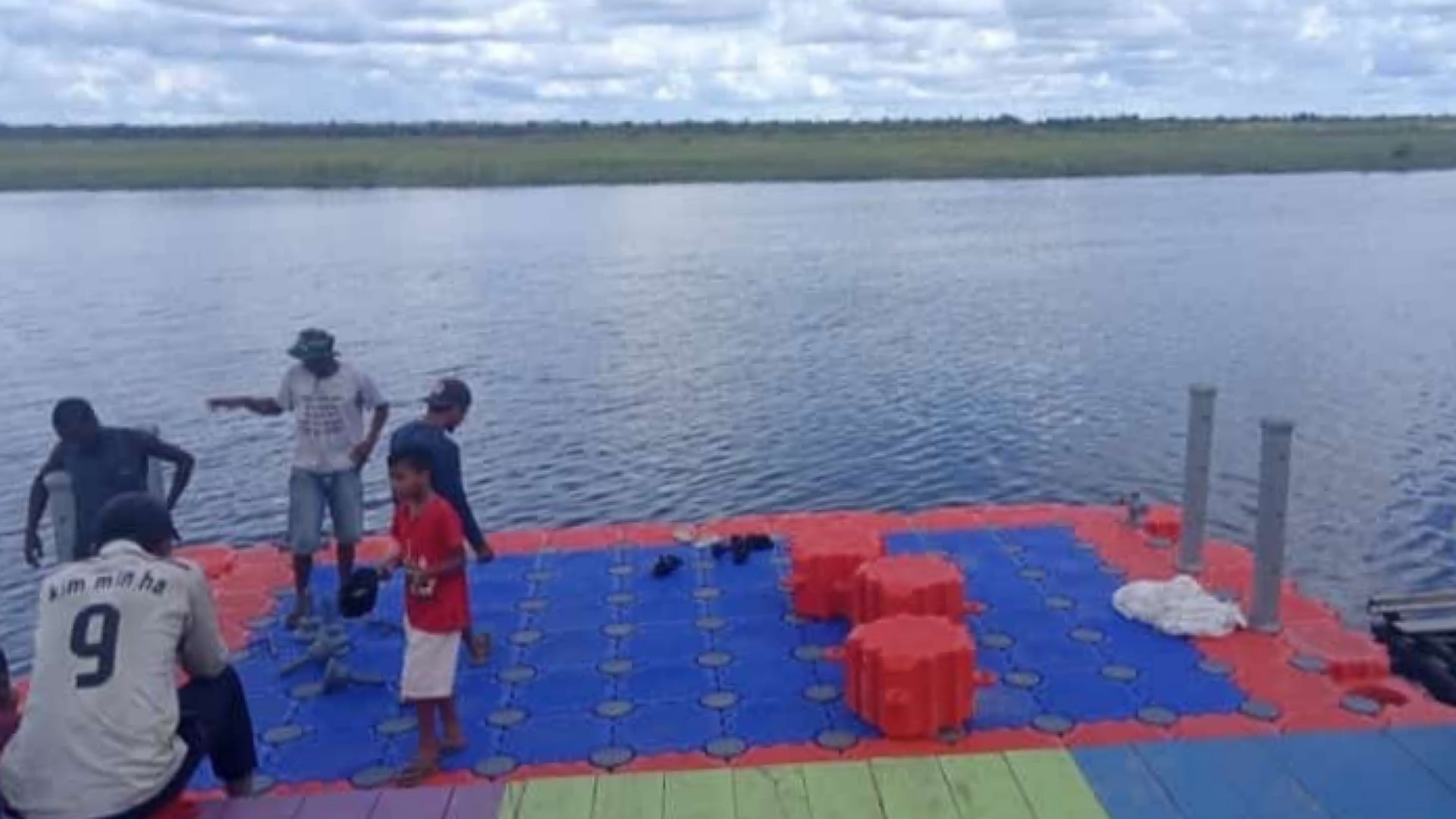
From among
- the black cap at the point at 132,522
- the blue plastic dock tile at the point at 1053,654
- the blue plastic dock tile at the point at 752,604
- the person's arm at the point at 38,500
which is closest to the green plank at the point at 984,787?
the blue plastic dock tile at the point at 1053,654

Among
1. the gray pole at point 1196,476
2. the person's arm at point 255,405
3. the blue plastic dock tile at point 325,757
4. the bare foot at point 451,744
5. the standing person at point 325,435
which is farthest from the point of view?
the gray pole at point 1196,476

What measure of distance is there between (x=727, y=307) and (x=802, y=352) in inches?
200

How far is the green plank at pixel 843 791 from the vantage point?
4922mm

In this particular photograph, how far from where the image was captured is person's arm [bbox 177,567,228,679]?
4.34 m

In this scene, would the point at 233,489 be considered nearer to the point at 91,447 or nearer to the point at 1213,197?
the point at 91,447

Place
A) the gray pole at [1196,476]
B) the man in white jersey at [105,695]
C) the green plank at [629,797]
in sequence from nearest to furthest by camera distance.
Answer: the man in white jersey at [105,695], the green plank at [629,797], the gray pole at [1196,476]

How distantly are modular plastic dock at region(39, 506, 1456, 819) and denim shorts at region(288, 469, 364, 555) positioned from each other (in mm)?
518

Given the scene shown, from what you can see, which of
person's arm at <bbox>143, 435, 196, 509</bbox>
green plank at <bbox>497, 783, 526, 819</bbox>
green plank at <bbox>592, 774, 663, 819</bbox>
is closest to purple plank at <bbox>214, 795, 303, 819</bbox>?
green plank at <bbox>497, 783, 526, 819</bbox>

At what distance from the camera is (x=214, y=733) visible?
4.69m

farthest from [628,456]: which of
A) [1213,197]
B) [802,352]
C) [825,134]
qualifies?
[825,134]

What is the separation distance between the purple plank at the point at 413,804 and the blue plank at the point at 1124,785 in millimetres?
2506

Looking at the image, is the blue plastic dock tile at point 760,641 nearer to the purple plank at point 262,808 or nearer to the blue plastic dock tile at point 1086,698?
the blue plastic dock tile at point 1086,698

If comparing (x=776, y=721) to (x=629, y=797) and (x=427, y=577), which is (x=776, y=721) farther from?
(x=427, y=577)

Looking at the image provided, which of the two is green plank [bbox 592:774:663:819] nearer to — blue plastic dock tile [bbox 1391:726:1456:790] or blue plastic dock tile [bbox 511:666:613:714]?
blue plastic dock tile [bbox 511:666:613:714]
